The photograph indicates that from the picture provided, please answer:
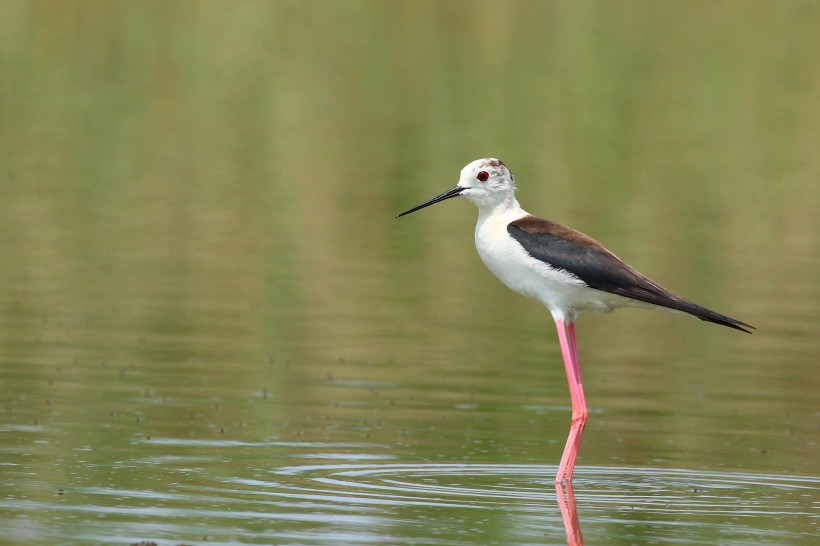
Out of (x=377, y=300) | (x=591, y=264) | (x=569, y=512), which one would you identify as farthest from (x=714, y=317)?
(x=377, y=300)

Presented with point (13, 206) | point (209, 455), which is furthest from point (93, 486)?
point (13, 206)

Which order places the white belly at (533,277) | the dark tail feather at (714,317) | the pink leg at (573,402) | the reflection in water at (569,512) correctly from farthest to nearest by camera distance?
the white belly at (533,277) < the pink leg at (573,402) < the dark tail feather at (714,317) < the reflection in water at (569,512)

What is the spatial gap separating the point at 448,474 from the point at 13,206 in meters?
12.8

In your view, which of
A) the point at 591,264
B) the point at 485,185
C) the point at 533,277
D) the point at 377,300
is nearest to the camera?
the point at 591,264

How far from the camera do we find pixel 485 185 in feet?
36.4

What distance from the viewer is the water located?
967cm

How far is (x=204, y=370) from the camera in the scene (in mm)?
13523

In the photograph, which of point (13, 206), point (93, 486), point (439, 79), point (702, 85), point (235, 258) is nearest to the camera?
point (93, 486)

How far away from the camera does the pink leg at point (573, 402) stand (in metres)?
10.4

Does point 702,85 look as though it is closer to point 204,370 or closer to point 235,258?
point 235,258

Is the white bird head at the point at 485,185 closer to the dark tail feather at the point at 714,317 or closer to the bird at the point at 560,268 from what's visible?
the bird at the point at 560,268

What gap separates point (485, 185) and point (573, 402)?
1.34m

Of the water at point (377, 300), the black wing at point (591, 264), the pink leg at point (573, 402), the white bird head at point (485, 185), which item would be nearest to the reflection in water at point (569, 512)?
the water at point (377, 300)

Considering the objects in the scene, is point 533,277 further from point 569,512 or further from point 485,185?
point 569,512
